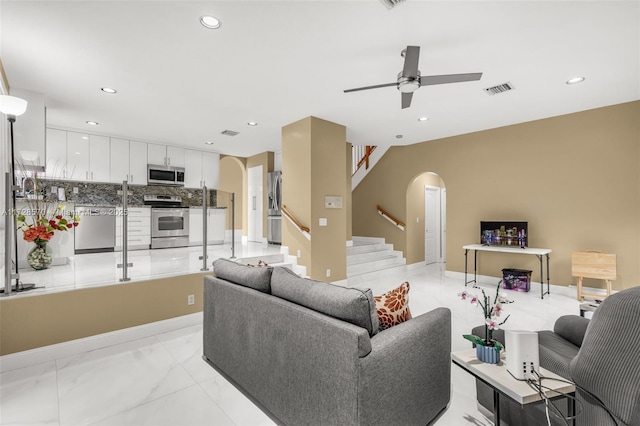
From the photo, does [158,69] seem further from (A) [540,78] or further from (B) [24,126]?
(A) [540,78]

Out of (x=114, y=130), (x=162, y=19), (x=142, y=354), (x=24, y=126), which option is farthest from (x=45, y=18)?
(x=114, y=130)

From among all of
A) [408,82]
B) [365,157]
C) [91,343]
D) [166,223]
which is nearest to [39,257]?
→ [91,343]

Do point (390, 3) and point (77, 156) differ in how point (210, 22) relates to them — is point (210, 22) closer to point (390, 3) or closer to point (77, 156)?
point (390, 3)

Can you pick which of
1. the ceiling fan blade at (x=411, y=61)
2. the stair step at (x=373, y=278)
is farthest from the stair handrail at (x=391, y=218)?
the ceiling fan blade at (x=411, y=61)

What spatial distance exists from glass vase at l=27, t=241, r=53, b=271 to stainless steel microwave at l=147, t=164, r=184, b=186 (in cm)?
316

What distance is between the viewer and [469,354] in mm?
1657

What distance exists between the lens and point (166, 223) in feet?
21.5

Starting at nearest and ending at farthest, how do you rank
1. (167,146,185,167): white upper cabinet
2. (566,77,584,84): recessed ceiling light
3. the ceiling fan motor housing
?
the ceiling fan motor housing < (566,77,584,84): recessed ceiling light < (167,146,185,167): white upper cabinet

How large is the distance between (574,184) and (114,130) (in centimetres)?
811

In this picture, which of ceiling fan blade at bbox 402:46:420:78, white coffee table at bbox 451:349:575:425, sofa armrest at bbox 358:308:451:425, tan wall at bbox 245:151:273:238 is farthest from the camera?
tan wall at bbox 245:151:273:238

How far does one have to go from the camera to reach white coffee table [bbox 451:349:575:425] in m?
1.28

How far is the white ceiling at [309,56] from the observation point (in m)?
2.35

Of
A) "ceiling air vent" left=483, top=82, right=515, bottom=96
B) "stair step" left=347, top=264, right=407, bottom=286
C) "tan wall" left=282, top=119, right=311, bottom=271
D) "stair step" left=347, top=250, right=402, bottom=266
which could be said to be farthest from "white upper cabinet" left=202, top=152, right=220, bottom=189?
"ceiling air vent" left=483, top=82, right=515, bottom=96

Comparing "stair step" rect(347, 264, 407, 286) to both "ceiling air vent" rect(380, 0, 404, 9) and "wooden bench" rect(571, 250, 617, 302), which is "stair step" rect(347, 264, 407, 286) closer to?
"wooden bench" rect(571, 250, 617, 302)
